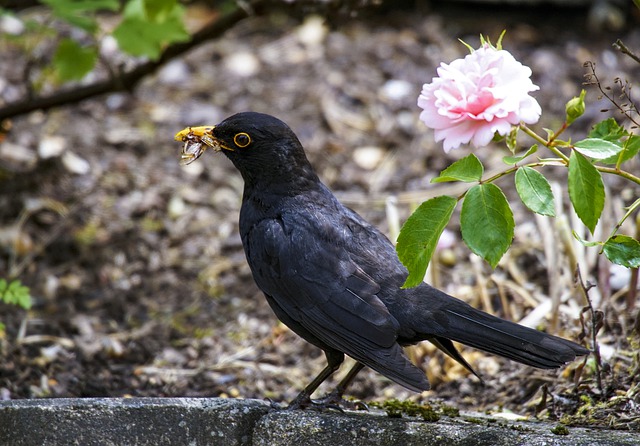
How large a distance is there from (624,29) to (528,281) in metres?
2.99

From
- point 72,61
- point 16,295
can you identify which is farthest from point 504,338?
point 72,61

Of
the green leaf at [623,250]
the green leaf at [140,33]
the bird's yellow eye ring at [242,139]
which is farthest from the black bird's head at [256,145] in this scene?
the green leaf at [623,250]

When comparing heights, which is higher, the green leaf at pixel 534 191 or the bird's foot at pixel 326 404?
the green leaf at pixel 534 191

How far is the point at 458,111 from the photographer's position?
254 centimetres

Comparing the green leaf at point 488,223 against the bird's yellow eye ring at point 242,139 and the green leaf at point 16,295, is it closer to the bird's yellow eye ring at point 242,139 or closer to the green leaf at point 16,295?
the bird's yellow eye ring at point 242,139

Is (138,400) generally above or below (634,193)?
Answer: below

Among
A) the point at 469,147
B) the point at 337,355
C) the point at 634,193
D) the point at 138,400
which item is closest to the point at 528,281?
the point at 634,193

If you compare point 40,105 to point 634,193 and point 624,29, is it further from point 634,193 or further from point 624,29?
point 624,29

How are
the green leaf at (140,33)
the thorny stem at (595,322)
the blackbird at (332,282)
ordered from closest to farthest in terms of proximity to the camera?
the blackbird at (332,282), the thorny stem at (595,322), the green leaf at (140,33)

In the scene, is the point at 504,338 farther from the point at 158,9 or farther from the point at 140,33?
the point at 158,9

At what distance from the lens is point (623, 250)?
8.67ft

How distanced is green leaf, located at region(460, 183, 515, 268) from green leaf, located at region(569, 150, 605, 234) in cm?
18

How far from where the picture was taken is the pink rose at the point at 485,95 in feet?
8.20

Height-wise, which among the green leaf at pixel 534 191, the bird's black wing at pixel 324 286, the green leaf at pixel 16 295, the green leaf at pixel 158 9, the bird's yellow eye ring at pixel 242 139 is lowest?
the green leaf at pixel 16 295
